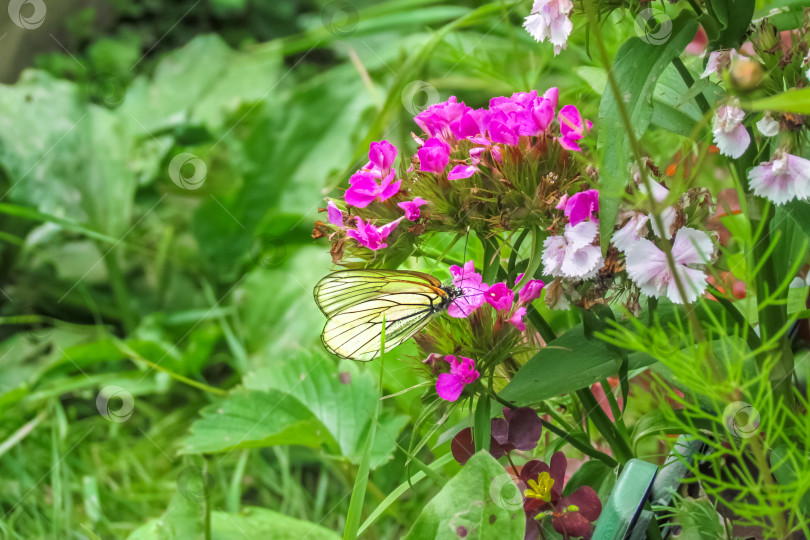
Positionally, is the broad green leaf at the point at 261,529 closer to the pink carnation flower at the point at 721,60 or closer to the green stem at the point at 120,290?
the pink carnation flower at the point at 721,60

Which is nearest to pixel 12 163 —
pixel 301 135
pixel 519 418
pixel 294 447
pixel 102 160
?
pixel 102 160

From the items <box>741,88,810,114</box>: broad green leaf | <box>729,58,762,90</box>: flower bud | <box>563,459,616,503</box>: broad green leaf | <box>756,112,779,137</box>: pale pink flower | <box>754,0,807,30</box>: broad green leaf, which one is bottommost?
<box>563,459,616,503</box>: broad green leaf

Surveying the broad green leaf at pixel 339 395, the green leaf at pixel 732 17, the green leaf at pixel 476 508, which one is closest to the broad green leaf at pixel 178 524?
the broad green leaf at pixel 339 395

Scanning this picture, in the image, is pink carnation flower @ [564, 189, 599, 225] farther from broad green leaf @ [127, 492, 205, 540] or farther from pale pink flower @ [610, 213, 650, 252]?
broad green leaf @ [127, 492, 205, 540]

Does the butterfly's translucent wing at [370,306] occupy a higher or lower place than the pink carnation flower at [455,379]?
higher

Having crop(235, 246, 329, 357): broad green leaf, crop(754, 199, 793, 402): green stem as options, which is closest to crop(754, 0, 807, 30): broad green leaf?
crop(754, 199, 793, 402): green stem

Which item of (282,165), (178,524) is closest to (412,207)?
(178,524)
